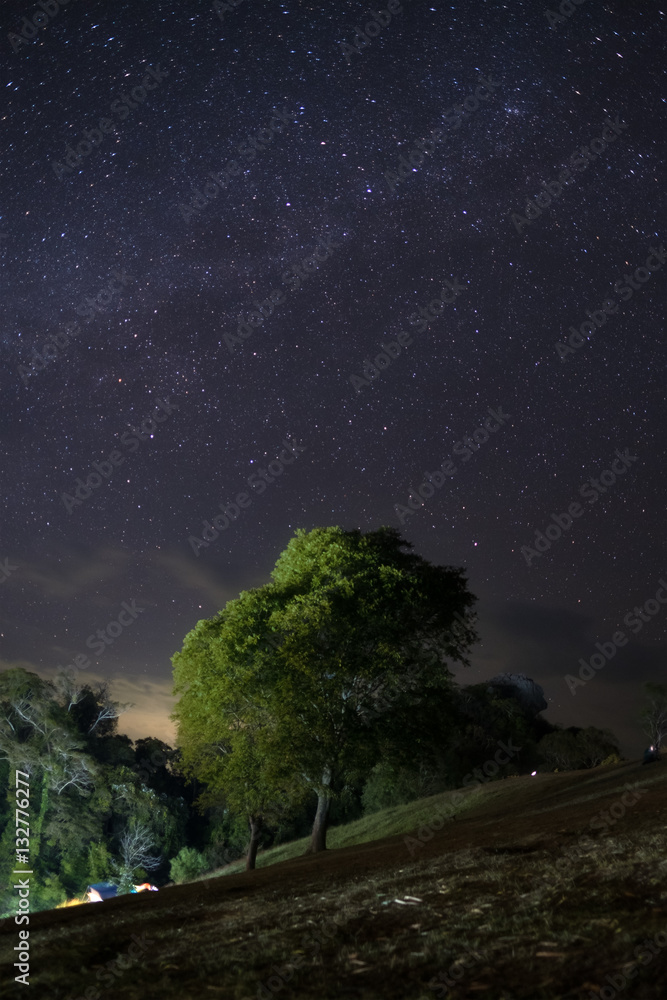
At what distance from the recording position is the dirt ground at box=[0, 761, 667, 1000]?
6.28m

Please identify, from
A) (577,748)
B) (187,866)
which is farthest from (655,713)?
(187,866)

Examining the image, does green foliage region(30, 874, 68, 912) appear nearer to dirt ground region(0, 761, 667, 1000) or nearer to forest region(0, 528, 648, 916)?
forest region(0, 528, 648, 916)

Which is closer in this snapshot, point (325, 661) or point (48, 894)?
point (325, 661)

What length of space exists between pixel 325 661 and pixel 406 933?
60.9 feet

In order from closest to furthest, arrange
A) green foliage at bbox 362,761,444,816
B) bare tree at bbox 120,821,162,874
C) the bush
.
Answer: the bush
bare tree at bbox 120,821,162,874
green foliage at bbox 362,761,444,816

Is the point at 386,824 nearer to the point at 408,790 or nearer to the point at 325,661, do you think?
the point at 408,790

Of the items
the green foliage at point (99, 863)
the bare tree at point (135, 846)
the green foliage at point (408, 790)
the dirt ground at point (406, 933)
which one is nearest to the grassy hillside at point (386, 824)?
the green foliage at point (408, 790)

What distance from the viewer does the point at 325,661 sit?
86.9 ft

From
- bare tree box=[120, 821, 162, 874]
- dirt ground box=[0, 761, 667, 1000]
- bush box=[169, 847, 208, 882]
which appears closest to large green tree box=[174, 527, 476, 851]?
dirt ground box=[0, 761, 667, 1000]

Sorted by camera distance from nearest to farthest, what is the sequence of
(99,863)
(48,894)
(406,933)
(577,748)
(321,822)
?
(406,933) → (321,822) → (48,894) → (99,863) → (577,748)

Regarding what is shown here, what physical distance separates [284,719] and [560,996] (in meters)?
21.8

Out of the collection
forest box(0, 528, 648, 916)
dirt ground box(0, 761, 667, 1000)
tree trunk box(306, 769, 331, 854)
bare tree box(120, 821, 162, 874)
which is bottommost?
bare tree box(120, 821, 162, 874)

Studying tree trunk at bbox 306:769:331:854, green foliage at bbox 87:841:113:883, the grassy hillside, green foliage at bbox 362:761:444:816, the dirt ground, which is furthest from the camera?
green foliage at bbox 362:761:444:816

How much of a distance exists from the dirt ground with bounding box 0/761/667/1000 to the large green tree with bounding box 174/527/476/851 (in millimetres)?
11504
